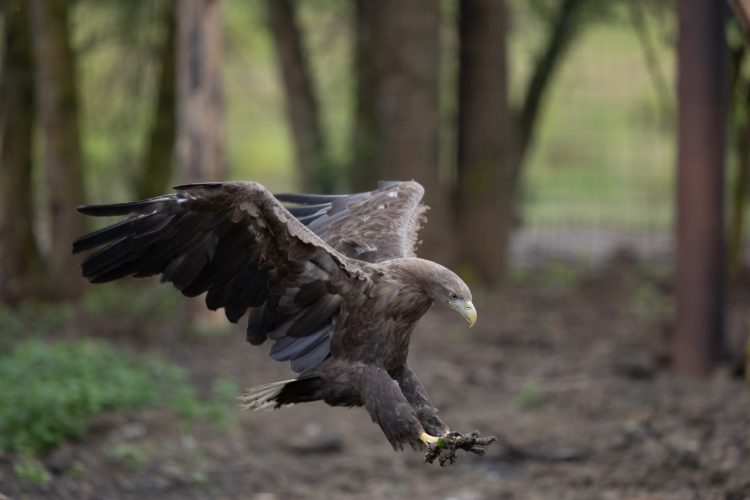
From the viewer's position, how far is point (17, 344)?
Result: 941cm

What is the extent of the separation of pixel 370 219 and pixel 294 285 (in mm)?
984

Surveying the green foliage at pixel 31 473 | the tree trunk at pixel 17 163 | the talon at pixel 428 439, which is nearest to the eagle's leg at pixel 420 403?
the talon at pixel 428 439

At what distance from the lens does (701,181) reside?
8.93 m

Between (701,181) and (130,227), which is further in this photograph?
(701,181)

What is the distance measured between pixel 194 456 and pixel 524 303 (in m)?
5.78

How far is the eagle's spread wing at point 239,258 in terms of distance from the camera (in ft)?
17.0

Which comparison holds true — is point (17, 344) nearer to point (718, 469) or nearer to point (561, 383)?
point (561, 383)

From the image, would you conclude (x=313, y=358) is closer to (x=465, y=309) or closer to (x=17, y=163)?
(x=465, y=309)

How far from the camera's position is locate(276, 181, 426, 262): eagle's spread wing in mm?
6078

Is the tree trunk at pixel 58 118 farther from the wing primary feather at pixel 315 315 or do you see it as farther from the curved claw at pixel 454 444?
the curved claw at pixel 454 444

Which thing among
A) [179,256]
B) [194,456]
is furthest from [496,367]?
[179,256]

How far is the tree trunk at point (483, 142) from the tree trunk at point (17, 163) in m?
4.79

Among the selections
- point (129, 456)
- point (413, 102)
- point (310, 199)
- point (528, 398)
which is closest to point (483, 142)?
point (413, 102)

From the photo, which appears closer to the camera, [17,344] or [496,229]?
[17,344]
